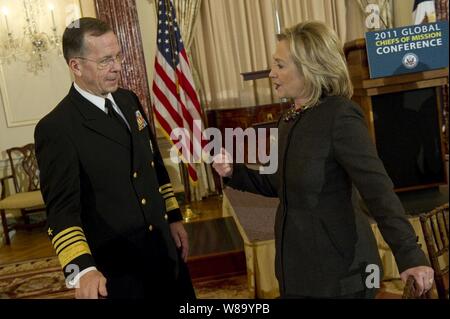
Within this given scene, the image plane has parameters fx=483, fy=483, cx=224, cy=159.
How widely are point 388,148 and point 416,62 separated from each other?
459 millimetres

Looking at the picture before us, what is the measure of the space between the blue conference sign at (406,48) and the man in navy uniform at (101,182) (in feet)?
3.08

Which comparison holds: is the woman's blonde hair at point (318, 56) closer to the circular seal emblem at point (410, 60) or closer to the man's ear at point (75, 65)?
the man's ear at point (75, 65)

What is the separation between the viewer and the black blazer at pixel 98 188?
1131mm

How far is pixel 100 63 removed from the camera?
3.97 ft

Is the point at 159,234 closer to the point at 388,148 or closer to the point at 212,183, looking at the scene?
the point at 388,148

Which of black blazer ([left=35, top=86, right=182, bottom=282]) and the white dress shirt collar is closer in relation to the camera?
black blazer ([left=35, top=86, right=182, bottom=282])

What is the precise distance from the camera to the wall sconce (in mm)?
4664

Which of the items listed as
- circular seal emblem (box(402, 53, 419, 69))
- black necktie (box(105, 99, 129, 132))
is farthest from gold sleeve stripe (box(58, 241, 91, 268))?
circular seal emblem (box(402, 53, 419, 69))

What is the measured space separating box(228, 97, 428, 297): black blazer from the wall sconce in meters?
4.05

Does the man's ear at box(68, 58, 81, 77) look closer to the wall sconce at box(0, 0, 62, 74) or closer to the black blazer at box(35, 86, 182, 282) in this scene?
the black blazer at box(35, 86, 182, 282)

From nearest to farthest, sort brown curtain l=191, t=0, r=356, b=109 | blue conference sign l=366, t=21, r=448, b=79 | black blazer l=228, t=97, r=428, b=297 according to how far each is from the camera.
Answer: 1. black blazer l=228, t=97, r=428, b=297
2. blue conference sign l=366, t=21, r=448, b=79
3. brown curtain l=191, t=0, r=356, b=109

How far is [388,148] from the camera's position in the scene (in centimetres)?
241

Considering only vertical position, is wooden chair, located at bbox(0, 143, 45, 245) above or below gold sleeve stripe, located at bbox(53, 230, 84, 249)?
below
